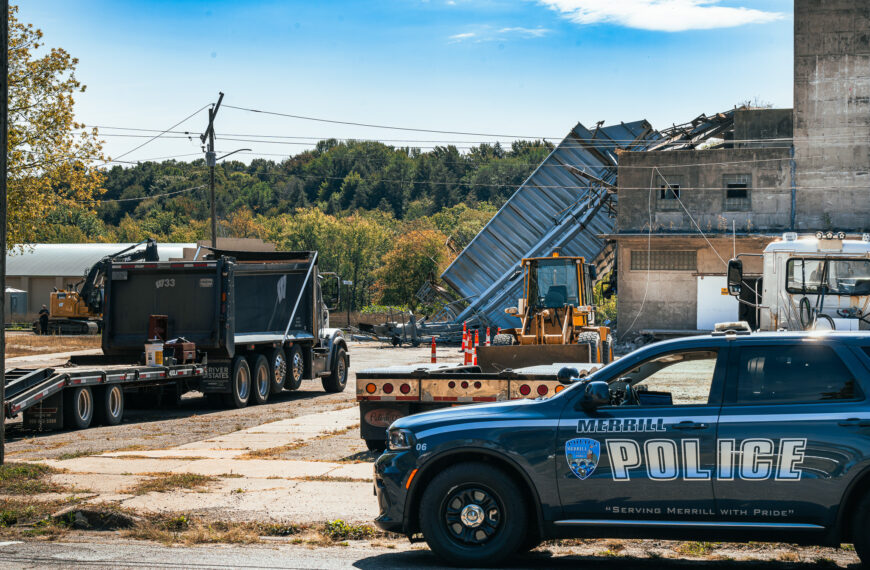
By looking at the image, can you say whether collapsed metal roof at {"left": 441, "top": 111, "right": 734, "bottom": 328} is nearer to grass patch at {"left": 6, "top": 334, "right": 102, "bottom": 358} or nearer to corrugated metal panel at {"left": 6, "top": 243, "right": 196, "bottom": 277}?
grass patch at {"left": 6, "top": 334, "right": 102, "bottom": 358}

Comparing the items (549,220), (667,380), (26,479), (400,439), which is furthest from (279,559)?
(549,220)

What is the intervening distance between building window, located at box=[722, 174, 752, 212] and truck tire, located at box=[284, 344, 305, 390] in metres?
24.7

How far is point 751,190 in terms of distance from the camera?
4156 centimetres

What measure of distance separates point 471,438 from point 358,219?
97.2m

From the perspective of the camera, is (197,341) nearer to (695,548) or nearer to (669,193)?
(695,548)

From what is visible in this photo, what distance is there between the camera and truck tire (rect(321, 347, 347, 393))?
2456cm

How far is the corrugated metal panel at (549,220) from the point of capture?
46.2 m

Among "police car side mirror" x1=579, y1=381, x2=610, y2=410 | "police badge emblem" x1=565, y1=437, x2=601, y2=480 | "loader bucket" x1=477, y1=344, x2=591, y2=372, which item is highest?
"police car side mirror" x1=579, y1=381, x2=610, y2=410

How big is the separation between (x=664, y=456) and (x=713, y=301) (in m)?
36.1

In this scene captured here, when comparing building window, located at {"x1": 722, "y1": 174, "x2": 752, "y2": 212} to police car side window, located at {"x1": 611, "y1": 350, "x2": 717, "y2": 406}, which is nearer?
police car side window, located at {"x1": 611, "y1": 350, "x2": 717, "y2": 406}

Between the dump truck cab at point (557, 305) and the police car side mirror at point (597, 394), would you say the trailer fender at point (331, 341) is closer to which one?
the dump truck cab at point (557, 305)

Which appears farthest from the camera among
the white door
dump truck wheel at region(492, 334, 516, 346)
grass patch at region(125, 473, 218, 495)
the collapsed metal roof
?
the collapsed metal roof

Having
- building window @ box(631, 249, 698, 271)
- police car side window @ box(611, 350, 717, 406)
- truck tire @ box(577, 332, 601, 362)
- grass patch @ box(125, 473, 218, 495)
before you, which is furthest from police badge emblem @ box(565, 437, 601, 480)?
building window @ box(631, 249, 698, 271)

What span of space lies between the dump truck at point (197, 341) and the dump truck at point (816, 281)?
384 inches
